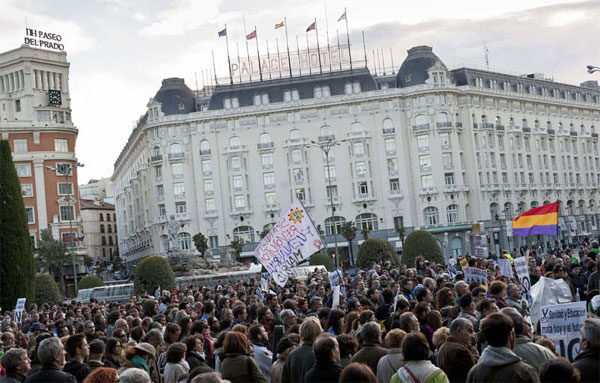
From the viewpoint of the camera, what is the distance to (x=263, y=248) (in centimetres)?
2216

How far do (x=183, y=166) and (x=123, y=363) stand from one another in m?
81.6

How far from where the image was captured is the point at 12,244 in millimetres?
41625

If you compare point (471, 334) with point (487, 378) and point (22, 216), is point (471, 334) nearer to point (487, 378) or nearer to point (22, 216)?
point (487, 378)

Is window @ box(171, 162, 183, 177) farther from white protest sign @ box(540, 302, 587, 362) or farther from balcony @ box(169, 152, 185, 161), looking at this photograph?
white protest sign @ box(540, 302, 587, 362)

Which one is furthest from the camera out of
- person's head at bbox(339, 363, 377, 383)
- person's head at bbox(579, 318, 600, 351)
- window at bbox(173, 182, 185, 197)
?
window at bbox(173, 182, 185, 197)

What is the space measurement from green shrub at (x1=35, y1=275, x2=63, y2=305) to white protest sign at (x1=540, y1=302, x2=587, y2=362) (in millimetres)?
38219

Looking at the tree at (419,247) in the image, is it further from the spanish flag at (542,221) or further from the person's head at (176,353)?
the person's head at (176,353)

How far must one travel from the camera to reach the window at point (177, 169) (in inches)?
3573

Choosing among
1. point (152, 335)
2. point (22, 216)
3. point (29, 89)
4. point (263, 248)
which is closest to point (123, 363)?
point (152, 335)

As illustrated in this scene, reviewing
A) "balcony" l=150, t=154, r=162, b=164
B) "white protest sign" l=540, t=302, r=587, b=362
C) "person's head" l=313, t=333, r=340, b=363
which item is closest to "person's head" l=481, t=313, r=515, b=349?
"person's head" l=313, t=333, r=340, b=363

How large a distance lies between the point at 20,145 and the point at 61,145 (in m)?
3.72

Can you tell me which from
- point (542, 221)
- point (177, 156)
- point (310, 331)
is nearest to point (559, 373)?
point (310, 331)

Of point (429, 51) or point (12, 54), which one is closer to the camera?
point (12, 54)

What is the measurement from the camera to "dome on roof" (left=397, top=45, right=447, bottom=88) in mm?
88938
